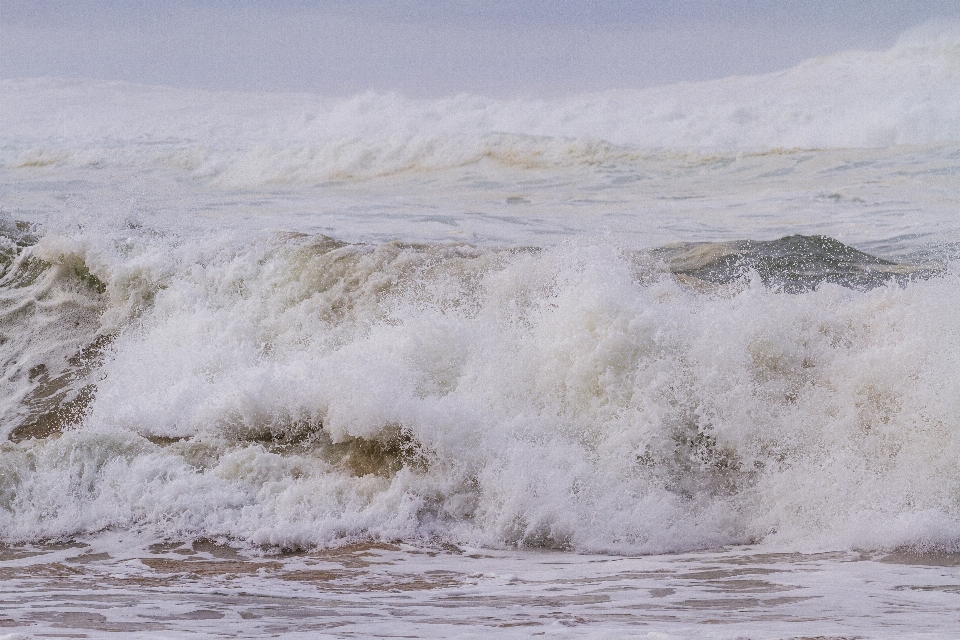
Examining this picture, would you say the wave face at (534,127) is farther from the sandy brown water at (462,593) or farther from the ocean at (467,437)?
the sandy brown water at (462,593)

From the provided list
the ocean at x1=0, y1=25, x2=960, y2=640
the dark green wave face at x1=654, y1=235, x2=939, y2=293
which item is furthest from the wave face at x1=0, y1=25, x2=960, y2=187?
the ocean at x1=0, y1=25, x2=960, y2=640

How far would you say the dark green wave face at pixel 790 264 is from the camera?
8414 mm

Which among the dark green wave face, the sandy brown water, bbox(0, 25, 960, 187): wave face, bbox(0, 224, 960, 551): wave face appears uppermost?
bbox(0, 25, 960, 187): wave face

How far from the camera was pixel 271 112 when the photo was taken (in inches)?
1118

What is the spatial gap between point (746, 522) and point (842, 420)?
77cm

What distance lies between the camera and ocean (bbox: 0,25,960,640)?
Answer: 3324 millimetres

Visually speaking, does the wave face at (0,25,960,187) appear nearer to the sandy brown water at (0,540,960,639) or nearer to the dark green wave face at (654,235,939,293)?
the dark green wave face at (654,235,939,293)

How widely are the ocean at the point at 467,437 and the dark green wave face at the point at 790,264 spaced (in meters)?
0.06

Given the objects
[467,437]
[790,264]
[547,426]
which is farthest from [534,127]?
[467,437]

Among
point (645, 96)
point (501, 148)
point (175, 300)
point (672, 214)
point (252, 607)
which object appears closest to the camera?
point (252, 607)

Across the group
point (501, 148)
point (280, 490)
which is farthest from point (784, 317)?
point (501, 148)

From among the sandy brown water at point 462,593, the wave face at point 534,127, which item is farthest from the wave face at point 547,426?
the wave face at point 534,127

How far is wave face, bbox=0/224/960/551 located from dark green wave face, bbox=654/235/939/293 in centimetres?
218

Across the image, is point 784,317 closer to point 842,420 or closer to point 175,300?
point 842,420
